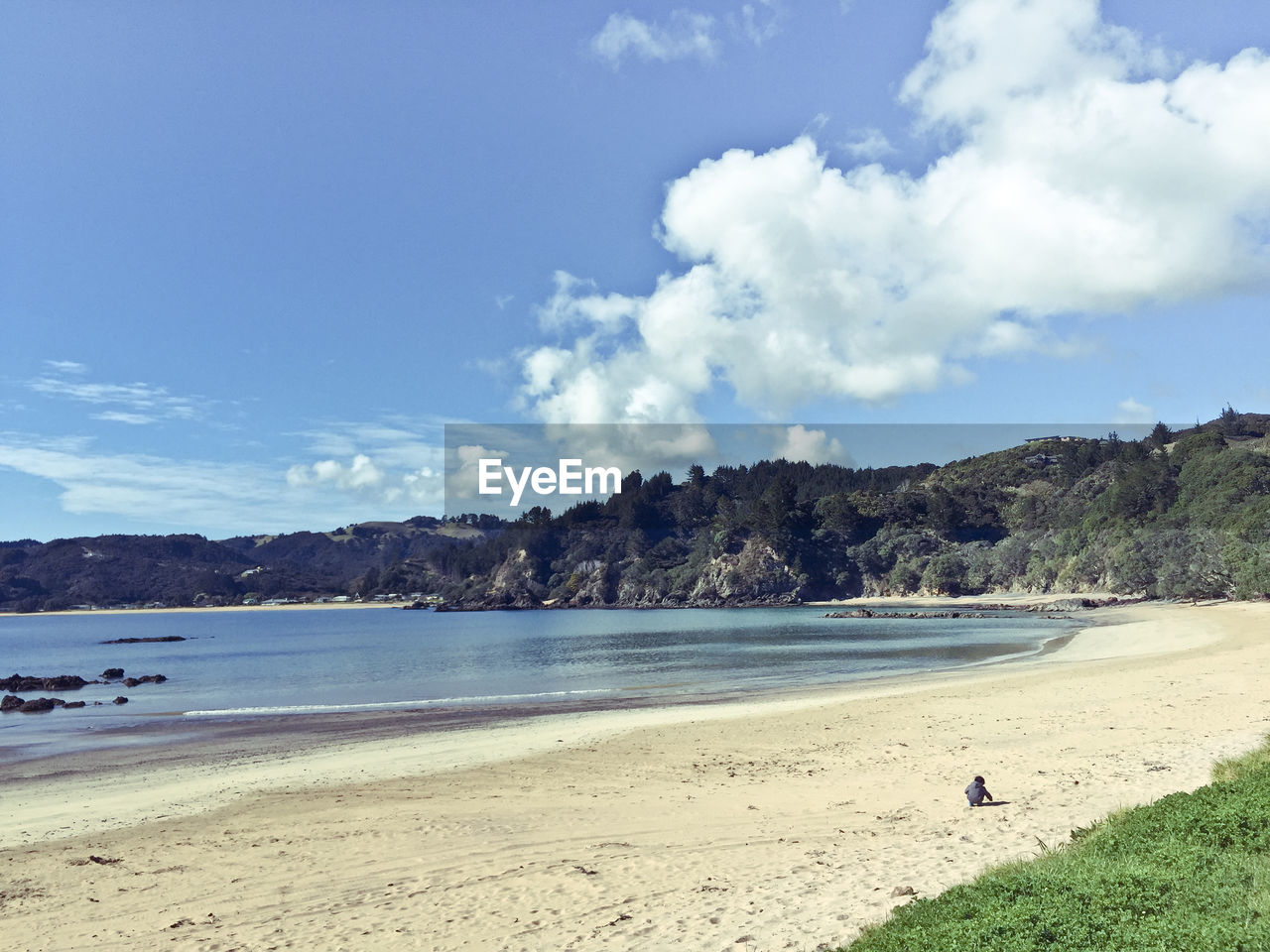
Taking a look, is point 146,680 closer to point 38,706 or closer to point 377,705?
point 38,706

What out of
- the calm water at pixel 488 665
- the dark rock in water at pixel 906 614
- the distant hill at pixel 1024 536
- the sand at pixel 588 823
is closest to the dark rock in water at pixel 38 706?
the calm water at pixel 488 665

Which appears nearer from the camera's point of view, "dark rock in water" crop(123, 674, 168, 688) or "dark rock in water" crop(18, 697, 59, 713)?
"dark rock in water" crop(18, 697, 59, 713)

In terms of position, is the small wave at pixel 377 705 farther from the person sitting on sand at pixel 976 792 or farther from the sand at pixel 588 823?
the person sitting on sand at pixel 976 792

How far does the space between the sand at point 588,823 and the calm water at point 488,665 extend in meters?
11.8

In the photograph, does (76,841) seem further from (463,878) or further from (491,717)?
(491,717)

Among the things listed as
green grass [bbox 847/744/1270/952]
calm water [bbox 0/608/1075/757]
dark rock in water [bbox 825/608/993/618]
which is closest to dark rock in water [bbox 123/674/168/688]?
calm water [bbox 0/608/1075/757]

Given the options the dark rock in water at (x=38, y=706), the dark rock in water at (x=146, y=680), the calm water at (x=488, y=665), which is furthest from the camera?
the dark rock in water at (x=146, y=680)

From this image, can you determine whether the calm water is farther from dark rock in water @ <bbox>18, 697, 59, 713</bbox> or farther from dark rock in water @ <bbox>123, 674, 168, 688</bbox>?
dark rock in water @ <bbox>18, 697, 59, 713</bbox>

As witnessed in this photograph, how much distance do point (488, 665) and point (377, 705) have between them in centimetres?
2044

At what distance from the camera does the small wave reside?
3456 cm

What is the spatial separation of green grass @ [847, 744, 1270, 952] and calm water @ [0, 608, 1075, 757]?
27091mm

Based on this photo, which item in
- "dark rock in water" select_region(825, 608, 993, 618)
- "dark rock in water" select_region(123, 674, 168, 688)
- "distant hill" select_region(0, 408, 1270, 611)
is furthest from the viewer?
"dark rock in water" select_region(825, 608, 993, 618)

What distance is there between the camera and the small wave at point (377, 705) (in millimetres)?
34562

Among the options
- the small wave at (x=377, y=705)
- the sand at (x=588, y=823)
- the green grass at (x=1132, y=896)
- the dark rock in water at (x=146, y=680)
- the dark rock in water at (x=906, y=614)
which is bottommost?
the dark rock in water at (x=906, y=614)
